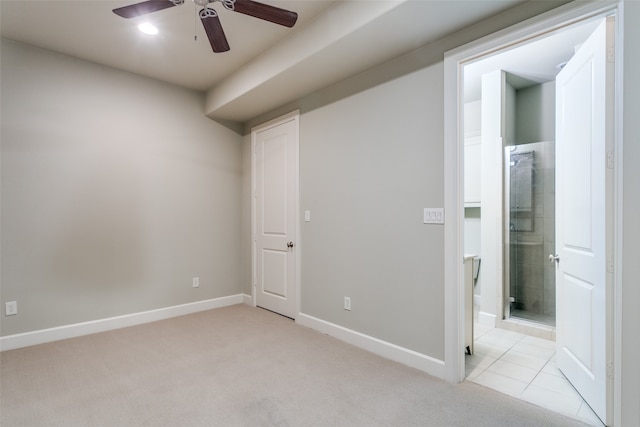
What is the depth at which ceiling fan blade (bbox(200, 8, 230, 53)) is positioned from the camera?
184 cm

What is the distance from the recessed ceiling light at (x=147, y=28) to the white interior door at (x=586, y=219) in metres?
3.19

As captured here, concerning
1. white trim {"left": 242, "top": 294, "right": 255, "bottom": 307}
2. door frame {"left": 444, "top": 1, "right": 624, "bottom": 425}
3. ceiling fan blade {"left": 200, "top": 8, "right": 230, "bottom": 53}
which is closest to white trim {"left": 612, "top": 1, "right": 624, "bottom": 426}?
door frame {"left": 444, "top": 1, "right": 624, "bottom": 425}

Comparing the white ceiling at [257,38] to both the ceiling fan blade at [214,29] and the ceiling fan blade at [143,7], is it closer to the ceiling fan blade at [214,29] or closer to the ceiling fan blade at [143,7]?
the ceiling fan blade at [214,29]

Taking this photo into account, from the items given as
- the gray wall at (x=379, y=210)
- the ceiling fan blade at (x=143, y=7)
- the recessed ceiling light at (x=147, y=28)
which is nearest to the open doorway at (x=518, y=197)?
the gray wall at (x=379, y=210)

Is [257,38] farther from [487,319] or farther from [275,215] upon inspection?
[487,319]


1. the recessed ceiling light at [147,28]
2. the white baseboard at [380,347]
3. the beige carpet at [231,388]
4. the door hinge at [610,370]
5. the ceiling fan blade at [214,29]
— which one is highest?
the recessed ceiling light at [147,28]

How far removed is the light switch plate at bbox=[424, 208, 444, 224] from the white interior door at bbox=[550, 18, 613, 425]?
87 cm

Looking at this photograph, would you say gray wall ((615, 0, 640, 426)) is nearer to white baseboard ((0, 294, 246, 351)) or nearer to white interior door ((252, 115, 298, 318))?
white interior door ((252, 115, 298, 318))

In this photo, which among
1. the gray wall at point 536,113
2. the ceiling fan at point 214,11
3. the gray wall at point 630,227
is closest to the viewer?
the gray wall at point 630,227

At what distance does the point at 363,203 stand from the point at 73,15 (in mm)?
2797

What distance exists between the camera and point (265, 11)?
1.84m

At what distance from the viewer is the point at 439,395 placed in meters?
2.07

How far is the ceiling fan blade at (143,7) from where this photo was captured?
5.99 ft

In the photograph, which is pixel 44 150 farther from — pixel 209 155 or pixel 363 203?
pixel 363 203
